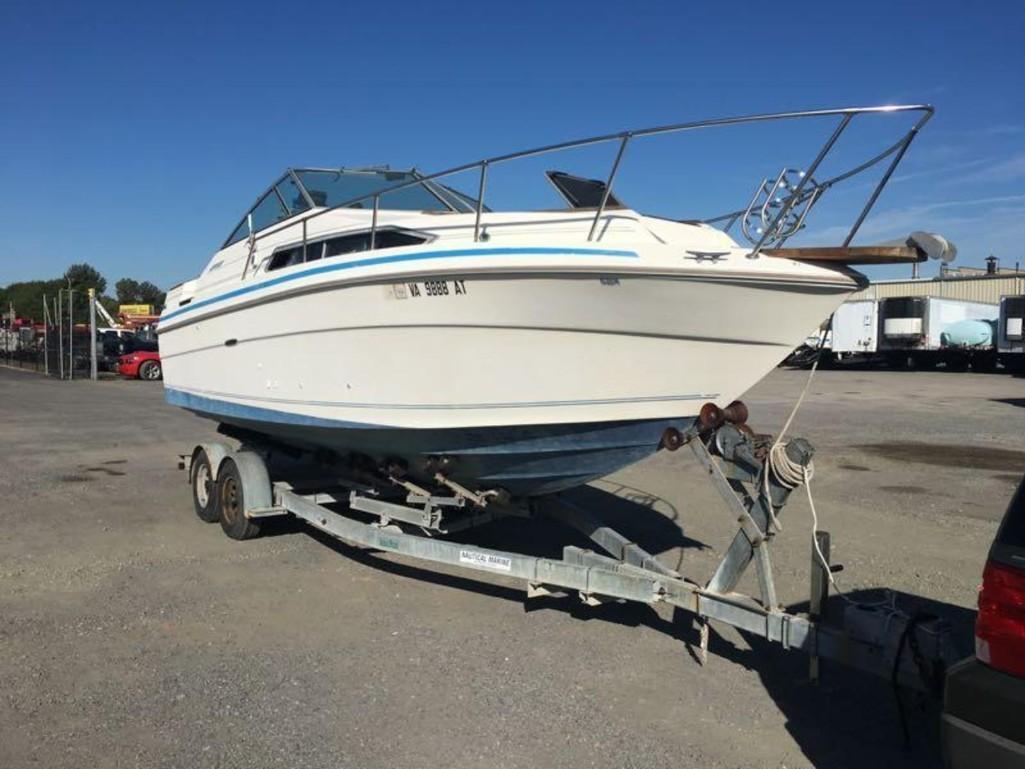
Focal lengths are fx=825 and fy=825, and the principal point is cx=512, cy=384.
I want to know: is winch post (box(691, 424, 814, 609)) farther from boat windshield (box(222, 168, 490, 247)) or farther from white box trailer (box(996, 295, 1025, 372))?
white box trailer (box(996, 295, 1025, 372))

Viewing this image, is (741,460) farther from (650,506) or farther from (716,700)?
(650,506)

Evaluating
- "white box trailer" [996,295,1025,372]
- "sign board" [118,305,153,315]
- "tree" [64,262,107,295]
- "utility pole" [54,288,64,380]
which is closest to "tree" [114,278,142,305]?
"tree" [64,262,107,295]

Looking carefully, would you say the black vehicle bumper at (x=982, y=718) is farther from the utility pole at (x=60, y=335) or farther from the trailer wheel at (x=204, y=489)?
the utility pole at (x=60, y=335)

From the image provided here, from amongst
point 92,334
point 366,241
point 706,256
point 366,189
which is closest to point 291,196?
point 366,189

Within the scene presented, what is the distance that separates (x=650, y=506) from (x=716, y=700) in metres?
3.92

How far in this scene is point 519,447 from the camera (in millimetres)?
4586

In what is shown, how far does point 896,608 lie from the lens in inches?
136

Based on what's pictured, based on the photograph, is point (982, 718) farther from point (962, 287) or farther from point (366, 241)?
point (962, 287)

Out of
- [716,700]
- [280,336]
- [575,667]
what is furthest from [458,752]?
[280,336]

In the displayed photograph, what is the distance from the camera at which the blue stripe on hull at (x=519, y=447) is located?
4.43 meters

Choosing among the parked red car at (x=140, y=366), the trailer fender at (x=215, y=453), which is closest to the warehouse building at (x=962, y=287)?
the parked red car at (x=140, y=366)

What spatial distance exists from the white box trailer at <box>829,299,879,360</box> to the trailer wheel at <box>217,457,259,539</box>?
96.4 feet

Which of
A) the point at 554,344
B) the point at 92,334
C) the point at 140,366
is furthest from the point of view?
the point at 140,366

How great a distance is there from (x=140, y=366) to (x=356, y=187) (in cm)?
2212
